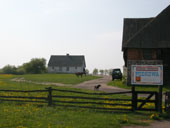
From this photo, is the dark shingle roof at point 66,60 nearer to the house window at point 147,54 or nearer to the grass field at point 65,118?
the house window at point 147,54

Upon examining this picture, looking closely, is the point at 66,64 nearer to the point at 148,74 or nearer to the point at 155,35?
the point at 155,35

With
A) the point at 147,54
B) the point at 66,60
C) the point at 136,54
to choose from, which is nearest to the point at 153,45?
the point at 147,54

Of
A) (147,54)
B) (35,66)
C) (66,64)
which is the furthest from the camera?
(66,64)

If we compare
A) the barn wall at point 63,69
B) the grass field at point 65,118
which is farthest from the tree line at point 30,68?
the grass field at point 65,118

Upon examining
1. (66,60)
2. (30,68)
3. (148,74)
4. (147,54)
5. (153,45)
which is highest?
(66,60)

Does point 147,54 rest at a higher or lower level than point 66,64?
lower

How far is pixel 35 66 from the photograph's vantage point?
305 feet

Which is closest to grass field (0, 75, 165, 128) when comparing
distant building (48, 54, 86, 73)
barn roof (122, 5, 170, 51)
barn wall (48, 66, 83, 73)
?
barn roof (122, 5, 170, 51)

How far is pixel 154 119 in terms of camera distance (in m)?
10.7

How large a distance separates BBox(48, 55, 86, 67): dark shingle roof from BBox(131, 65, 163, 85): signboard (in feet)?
279

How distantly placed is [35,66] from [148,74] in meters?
84.0

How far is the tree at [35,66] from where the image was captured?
301 ft

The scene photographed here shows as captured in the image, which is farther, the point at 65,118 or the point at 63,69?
the point at 63,69

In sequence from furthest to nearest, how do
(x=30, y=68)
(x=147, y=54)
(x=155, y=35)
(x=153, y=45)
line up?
1. (x=30, y=68)
2. (x=147, y=54)
3. (x=155, y=35)
4. (x=153, y=45)
